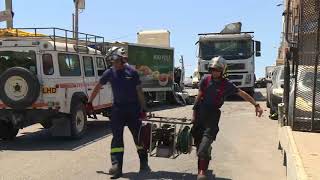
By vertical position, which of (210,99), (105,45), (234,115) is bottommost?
(234,115)

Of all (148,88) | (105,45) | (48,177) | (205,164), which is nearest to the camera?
(205,164)

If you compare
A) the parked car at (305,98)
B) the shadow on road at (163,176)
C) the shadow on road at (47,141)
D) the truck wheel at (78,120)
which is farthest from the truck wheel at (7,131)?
the parked car at (305,98)

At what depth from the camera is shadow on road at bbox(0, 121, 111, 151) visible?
11.6 m

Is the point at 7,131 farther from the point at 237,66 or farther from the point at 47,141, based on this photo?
the point at 237,66

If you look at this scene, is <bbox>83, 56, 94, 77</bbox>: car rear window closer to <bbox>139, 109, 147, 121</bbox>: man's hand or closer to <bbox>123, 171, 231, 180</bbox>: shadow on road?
<bbox>139, 109, 147, 121</bbox>: man's hand

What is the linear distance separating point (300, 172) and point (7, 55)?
8581 millimetres

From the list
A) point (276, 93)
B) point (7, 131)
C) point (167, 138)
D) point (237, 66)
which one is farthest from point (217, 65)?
point (237, 66)

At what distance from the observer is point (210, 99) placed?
25.4 feet

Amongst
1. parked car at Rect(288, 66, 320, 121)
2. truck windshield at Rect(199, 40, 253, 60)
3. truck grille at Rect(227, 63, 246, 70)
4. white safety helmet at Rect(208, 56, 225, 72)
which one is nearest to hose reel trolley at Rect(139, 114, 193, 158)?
white safety helmet at Rect(208, 56, 225, 72)

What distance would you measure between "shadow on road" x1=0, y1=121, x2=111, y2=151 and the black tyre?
0.87 metres

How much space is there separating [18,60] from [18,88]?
79 cm

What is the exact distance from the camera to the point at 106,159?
10039 millimetres

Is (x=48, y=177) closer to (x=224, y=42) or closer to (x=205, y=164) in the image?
(x=205, y=164)

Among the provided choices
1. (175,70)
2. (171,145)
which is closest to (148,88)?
(175,70)
